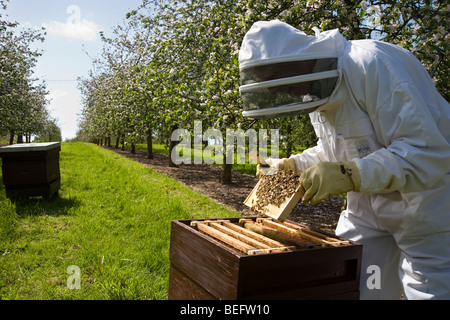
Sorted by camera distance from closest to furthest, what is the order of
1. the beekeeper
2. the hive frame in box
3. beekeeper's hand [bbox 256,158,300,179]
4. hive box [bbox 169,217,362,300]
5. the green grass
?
1. hive box [bbox 169,217,362,300]
2. the beekeeper
3. the hive frame in box
4. beekeeper's hand [bbox 256,158,300,179]
5. the green grass

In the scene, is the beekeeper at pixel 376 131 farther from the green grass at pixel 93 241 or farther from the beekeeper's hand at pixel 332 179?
the green grass at pixel 93 241

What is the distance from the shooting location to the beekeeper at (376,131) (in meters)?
1.76

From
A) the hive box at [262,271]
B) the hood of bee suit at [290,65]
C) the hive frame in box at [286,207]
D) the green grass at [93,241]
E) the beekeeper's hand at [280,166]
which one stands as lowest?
the green grass at [93,241]

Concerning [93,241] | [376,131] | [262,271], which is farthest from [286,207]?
[93,241]

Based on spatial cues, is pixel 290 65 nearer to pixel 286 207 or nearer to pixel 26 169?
pixel 286 207

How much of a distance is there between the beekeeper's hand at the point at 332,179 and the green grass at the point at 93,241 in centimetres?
191

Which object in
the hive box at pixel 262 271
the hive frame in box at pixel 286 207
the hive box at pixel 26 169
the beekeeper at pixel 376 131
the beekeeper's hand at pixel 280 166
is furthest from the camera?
the hive box at pixel 26 169

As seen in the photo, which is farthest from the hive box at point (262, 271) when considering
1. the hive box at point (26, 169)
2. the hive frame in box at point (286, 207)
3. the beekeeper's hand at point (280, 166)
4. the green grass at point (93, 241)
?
the hive box at point (26, 169)

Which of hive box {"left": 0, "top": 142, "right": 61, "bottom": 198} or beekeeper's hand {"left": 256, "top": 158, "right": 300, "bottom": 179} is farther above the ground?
beekeeper's hand {"left": 256, "top": 158, "right": 300, "bottom": 179}

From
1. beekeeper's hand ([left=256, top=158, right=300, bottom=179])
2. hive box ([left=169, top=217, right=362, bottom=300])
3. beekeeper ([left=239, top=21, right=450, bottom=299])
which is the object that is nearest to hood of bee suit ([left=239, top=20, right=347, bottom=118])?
beekeeper ([left=239, top=21, right=450, bottom=299])

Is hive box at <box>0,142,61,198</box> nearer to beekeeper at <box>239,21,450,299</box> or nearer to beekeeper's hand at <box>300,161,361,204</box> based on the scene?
beekeeper at <box>239,21,450,299</box>

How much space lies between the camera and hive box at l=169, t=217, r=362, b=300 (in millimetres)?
1521

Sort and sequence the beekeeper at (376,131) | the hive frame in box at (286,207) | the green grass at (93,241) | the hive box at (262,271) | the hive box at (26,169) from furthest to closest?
the hive box at (26,169)
the green grass at (93,241)
the hive frame in box at (286,207)
the beekeeper at (376,131)
the hive box at (262,271)

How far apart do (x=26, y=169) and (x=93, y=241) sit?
2.44m
